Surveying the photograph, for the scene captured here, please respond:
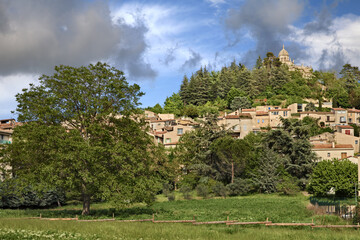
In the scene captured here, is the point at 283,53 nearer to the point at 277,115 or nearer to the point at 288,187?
the point at 277,115

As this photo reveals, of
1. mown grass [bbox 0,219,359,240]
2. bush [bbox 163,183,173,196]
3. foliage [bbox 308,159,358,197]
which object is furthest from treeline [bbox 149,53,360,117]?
mown grass [bbox 0,219,359,240]

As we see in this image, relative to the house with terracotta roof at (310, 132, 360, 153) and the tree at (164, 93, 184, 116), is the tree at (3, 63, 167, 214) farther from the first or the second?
the tree at (164, 93, 184, 116)

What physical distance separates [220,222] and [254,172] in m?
30.9

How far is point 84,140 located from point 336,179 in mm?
30695

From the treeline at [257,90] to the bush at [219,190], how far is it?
5599 centimetres

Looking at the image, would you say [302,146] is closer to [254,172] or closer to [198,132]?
[254,172]

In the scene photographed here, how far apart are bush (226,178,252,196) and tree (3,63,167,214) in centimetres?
2267

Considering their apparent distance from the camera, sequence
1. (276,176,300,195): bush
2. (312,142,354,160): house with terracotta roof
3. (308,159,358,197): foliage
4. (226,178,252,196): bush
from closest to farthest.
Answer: (308,159,358,197): foliage, (276,176,300,195): bush, (226,178,252,196): bush, (312,142,354,160): house with terracotta roof

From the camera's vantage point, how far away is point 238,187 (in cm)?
5547

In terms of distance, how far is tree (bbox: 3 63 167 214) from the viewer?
3052 centimetres

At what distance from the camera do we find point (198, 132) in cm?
6844

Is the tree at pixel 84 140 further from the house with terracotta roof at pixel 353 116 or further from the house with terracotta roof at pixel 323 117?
the house with terracotta roof at pixel 353 116

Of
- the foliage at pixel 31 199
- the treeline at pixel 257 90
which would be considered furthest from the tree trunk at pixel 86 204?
the treeline at pixel 257 90

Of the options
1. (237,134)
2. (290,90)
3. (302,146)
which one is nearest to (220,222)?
(302,146)
